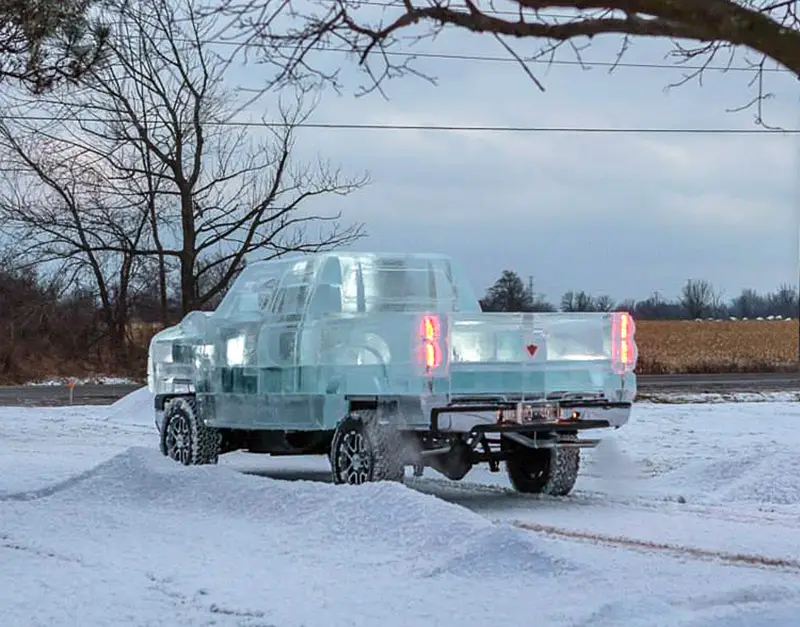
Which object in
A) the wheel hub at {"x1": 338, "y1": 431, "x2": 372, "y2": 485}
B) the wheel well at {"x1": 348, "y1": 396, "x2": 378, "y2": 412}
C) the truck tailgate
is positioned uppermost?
the truck tailgate

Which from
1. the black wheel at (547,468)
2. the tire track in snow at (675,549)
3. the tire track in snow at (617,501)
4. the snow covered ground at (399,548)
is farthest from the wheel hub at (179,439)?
the tire track in snow at (675,549)

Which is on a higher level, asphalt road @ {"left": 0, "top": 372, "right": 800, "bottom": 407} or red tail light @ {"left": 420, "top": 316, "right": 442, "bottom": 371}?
red tail light @ {"left": 420, "top": 316, "right": 442, "bottom": 371}

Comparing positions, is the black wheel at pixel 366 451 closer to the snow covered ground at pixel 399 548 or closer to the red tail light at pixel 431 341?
the red tail light at pixel 431 341

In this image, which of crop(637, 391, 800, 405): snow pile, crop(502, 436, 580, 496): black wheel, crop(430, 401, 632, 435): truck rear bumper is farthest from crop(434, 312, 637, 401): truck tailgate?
crop(637, 391, 800, 405): snow pile

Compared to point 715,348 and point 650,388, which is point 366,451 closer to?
point 650,388

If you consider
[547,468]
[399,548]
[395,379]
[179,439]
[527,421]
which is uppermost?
[395,379]

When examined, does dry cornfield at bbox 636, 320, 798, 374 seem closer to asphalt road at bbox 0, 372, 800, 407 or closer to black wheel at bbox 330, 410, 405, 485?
asphalt road at bbox 0, 372, 800, 407

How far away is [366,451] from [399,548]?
9.60 feet

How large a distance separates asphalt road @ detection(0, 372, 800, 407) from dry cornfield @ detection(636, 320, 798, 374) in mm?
1560

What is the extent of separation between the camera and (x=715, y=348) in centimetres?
4988

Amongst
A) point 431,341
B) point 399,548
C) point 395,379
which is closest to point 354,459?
point 395,379

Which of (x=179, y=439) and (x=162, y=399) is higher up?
(x=162, y=399)

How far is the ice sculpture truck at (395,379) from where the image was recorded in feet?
39.9

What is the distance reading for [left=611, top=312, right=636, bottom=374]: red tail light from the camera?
12.8m
